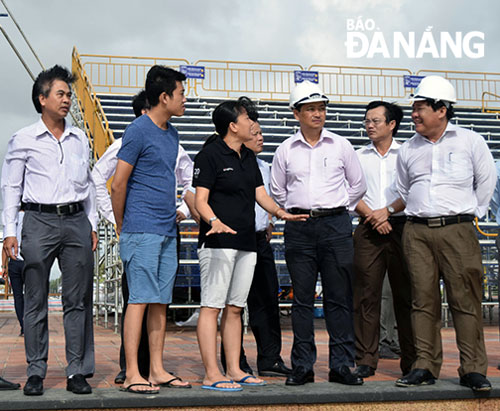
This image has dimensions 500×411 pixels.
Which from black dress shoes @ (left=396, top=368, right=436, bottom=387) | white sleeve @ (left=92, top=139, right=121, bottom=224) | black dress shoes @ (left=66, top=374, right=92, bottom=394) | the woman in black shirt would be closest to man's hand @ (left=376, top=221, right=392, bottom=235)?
the woman in black shirt

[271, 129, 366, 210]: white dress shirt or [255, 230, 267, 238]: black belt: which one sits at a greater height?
[271, 129, 366, 210]: white dress shirt

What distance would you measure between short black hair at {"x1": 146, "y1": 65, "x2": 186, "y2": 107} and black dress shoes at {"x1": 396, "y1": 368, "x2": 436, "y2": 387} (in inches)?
90.7

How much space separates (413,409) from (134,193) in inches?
83.8

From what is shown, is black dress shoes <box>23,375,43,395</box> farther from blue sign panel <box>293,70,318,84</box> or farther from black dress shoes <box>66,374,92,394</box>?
blue sign panel <box>293,70,318,84</box>

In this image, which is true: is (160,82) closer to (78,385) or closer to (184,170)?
(184,170)

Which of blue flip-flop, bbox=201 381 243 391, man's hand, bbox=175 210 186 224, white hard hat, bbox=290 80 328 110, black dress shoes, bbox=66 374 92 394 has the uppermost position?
white hard hat, bbox=290 80 328 110

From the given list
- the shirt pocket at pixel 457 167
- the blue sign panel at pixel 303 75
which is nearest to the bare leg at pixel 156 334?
the shirt pocket at pixel 457 167

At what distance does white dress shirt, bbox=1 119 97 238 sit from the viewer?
4.32 meters

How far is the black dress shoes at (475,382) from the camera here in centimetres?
425

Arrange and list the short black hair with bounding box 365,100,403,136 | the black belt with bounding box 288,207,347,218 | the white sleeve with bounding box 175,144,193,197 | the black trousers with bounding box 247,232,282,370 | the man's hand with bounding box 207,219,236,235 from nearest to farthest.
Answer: the man's hand with bounding box 207,219,236,235
the black belt with bounding box 288,207,347,218
the white sleeve with bounding box 175,144,193,197
the black trousers with bounding box 247,232,282,370
the short black hair with bounding box 365,100,403,136

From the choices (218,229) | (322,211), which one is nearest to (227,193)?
(218,229)

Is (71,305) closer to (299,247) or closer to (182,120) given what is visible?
(299,247)

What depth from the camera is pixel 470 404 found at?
4.27 m

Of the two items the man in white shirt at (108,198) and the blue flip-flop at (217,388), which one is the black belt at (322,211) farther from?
the blue flip-flop at (217,388)
